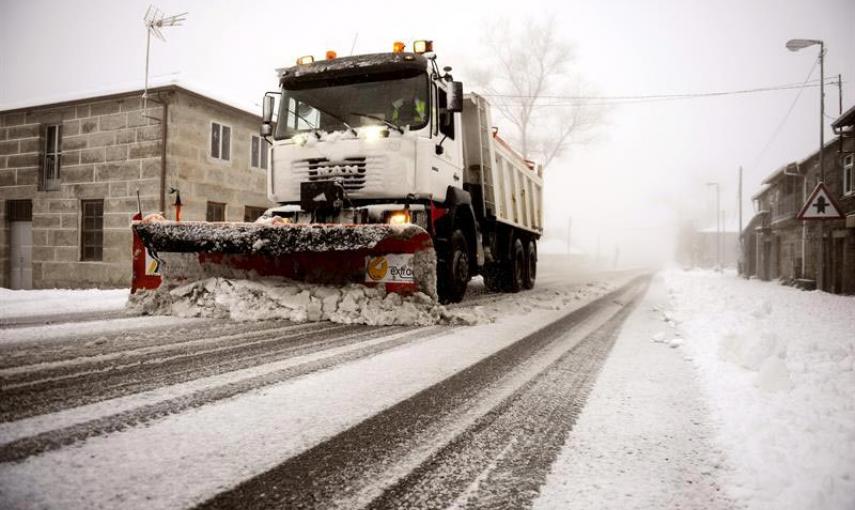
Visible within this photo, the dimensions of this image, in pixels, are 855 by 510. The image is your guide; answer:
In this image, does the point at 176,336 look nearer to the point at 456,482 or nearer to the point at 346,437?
the point at 346,437

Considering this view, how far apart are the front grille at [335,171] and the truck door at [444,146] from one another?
95cm

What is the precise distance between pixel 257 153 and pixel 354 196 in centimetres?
1092

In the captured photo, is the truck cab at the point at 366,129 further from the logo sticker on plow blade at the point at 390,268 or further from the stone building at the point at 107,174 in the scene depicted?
the stone building at the point at 107,174

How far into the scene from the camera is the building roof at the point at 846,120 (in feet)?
53.6

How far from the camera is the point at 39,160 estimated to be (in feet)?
48.0

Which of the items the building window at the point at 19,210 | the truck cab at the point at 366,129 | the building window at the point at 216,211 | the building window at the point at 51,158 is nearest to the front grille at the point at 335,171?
the truck cab at the point at 366,129

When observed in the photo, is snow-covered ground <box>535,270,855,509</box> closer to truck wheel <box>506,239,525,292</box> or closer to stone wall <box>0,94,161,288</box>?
truck wheel <box>506,239,525,292</box>

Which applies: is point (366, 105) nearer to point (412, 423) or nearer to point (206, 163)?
point (412, 423)

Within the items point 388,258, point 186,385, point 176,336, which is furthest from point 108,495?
point 388,258

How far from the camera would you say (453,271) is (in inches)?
264

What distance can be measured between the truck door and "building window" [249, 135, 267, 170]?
9.92 meters

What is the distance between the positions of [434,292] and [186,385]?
316cm

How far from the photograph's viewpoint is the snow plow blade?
16.2 ft

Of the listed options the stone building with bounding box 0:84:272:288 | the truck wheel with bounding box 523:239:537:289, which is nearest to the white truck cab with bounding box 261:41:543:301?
the truck wheel with bounding box 523:239:537:289
